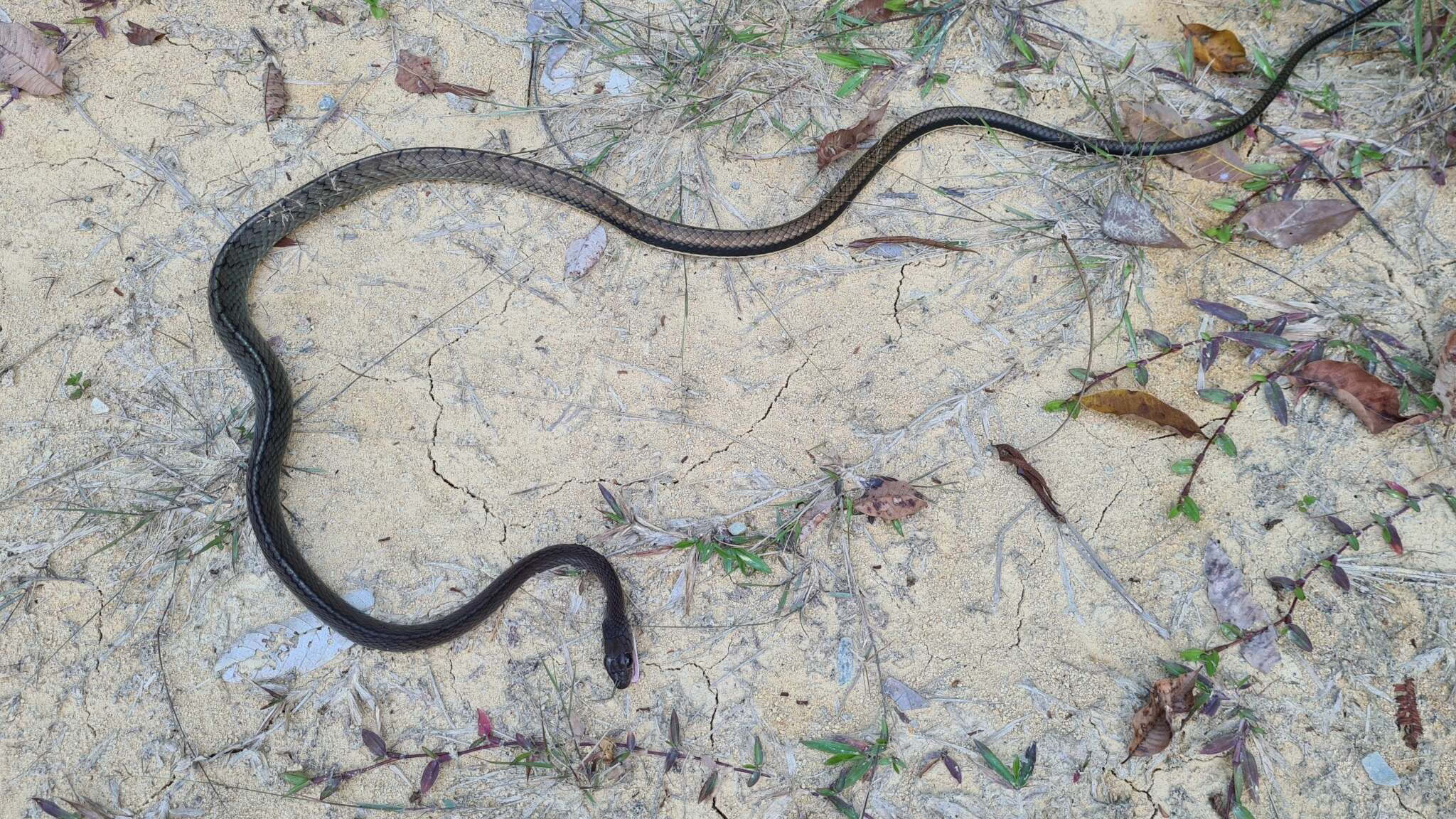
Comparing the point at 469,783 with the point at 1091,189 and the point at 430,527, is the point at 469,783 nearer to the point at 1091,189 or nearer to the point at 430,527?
the point at 430,527

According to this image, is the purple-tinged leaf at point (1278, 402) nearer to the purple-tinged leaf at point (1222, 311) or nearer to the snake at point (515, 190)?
the purple-tinged leaf at point (1222, 311)

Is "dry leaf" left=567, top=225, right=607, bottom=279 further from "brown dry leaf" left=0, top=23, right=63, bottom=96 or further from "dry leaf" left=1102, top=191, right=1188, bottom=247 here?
"brown dry leaf" left=0, top=23, right=63, bottom=96

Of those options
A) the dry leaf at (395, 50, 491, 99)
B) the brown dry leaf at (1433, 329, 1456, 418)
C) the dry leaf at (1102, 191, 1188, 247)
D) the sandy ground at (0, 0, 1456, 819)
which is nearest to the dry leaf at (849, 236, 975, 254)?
the sandy ground at (0, 0, 1456, 819)

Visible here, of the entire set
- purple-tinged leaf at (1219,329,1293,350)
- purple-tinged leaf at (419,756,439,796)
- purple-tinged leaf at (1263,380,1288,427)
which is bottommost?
purple-tinged leaf at (419,756,439,796)

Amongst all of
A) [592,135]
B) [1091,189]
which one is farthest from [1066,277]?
[592,135]

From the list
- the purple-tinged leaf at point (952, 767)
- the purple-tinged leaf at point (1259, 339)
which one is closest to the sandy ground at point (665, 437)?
the purple-tinged leaf at point (952, 767)

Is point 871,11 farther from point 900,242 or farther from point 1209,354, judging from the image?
point 1209,354
